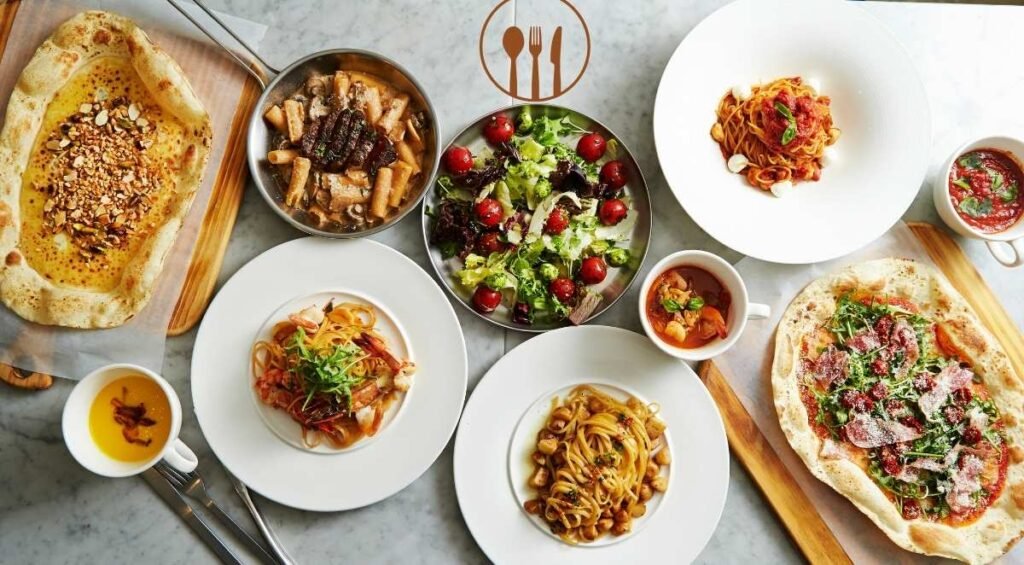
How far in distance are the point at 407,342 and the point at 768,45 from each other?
1.96m

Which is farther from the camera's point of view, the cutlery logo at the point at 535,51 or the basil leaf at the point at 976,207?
the cutlery logo at the point at 535,51

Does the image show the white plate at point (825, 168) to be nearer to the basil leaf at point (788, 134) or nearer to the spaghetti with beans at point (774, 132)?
the spaghetti with beans at point (774, 132)

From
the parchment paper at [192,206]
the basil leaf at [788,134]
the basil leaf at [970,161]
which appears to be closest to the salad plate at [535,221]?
the basil leaf at [788,134]

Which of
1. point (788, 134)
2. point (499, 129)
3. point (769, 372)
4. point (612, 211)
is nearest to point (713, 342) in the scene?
point (769, 372)

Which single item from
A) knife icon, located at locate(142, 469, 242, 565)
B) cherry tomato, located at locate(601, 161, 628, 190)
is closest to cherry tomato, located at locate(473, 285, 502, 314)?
cherry tomato, located at locate(601, 161, 628, 190)

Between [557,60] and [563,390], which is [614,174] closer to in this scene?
[557,60]

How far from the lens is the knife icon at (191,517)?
300 centimetres

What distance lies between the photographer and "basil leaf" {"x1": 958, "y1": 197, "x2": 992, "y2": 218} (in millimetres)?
3145

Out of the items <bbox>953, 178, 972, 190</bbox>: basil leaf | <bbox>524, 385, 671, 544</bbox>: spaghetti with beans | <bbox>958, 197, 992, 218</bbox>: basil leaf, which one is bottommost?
<bbox>524, 385, 671, 544</bbox>: spaghetti with beans

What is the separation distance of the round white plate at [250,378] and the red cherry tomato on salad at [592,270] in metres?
0.57

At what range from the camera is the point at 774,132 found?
9.91ft

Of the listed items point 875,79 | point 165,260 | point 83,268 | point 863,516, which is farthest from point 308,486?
point 875,79

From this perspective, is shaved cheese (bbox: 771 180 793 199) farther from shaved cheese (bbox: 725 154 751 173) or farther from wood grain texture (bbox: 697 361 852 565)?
wood grain texture (bbox: 697 361 852 565)

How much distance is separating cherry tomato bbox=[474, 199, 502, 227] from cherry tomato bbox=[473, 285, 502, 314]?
269 mm
